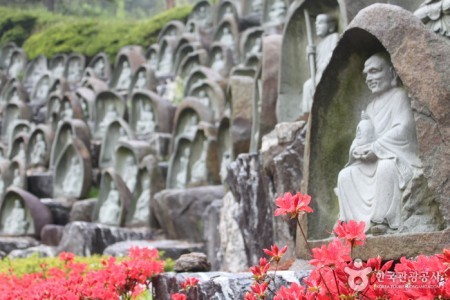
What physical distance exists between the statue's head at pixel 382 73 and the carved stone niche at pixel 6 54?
→ 84.9 ft

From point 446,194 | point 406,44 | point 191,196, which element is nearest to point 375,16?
point 406,44

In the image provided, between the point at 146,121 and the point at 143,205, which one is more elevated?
the point at 146,121

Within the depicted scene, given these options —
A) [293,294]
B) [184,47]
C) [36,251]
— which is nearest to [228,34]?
[184,47]

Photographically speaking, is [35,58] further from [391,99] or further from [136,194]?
[391,99]

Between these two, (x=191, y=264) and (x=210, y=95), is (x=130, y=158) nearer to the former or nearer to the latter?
(x=210, y=95)

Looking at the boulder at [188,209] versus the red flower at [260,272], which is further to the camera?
the boulder at [188,209]

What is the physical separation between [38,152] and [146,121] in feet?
11.3

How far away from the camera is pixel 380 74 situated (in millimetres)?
4555

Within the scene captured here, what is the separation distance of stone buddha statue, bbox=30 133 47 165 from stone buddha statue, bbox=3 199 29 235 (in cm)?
359

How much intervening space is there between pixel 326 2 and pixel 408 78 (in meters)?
3.32

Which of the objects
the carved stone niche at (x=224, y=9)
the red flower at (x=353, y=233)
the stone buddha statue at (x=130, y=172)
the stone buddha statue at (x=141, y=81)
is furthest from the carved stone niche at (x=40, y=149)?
the red flower at (x=353, y=233)

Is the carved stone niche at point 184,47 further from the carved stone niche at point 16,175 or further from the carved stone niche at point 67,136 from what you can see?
the carved stone niche at point 16,175

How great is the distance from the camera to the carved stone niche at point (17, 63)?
90.5 feet

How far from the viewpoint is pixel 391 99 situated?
4.48 meters
